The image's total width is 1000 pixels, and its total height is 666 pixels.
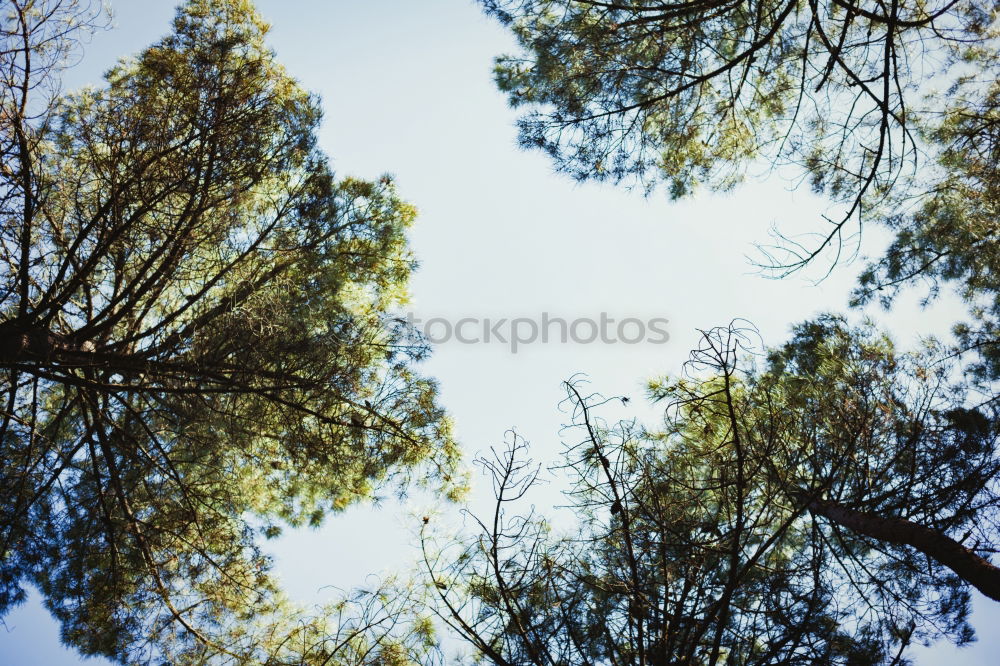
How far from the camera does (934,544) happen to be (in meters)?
2.88

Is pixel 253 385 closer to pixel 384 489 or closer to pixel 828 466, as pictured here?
pixel 384 489

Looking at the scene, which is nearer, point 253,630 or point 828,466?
point 828,466

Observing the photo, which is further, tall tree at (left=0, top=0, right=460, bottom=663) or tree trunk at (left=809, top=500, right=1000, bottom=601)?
tall tree at (left=0, top=0, right=460, bottom=663)

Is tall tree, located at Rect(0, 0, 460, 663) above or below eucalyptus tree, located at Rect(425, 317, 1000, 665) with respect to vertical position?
above

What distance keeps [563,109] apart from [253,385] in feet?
9.54

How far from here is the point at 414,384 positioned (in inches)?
165

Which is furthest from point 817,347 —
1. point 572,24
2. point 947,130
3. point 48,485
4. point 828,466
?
point 48,485

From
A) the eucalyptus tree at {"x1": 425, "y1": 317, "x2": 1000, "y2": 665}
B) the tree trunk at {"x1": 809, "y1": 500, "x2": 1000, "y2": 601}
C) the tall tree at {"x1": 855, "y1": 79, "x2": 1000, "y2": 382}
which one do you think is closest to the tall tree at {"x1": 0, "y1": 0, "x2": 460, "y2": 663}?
the eucalyptus tree at {"x1": 425, "y1": 317, "x2": 1000, "y2": 665}

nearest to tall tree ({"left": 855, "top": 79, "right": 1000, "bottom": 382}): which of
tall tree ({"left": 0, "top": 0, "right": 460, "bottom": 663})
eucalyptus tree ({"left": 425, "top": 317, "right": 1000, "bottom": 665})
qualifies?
eucalyptus tree ({"left": 425, "top": 317, "right": 1000, "bottom": 665})

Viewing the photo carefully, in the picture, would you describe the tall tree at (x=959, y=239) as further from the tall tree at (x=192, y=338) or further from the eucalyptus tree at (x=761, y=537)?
the tall tree at (x=192, y=338)

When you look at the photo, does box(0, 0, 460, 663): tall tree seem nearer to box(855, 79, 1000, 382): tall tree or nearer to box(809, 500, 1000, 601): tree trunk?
box(809, 500, 1000, 601): tree trunk

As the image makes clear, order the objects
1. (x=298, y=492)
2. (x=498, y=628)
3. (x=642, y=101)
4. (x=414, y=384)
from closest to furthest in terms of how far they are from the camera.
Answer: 1. (x=498, y=628)
2. (x=642, y=101)
3. (x=414, y=384)
4. (x=298, y=492)

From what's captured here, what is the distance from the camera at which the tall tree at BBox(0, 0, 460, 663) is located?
3.36 metres

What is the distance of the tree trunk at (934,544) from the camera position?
273 centimetres
